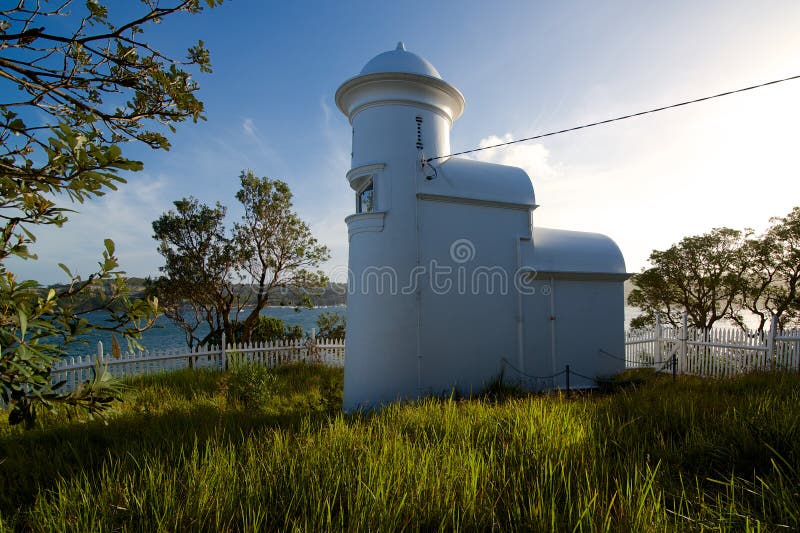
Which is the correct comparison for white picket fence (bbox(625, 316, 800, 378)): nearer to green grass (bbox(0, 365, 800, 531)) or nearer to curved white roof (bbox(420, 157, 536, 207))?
curved white roof (bbox(420, 157, 536, 207))

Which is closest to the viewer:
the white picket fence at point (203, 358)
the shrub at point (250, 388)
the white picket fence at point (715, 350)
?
the shrub at point (250, 388)

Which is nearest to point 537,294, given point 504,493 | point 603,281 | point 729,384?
point 603,281

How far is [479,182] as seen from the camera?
29.2 ft

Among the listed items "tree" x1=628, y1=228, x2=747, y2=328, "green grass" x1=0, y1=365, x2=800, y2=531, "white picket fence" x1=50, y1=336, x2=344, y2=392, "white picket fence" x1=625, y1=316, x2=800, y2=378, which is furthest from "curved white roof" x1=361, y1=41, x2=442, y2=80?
"tree" x1=628, y1=228, x2=747, y2=328

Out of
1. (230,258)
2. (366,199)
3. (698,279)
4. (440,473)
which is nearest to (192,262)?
(230,258)

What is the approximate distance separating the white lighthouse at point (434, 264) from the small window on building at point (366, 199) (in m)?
0.03

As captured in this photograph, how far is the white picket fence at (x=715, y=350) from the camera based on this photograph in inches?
412

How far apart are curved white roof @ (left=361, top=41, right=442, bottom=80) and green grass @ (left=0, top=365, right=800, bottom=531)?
7088 millimetres

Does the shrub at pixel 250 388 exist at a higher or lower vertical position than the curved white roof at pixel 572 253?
lower

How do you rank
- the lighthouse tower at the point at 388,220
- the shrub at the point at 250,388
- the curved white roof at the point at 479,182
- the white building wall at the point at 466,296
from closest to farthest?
the lighthouse tower at the point at 388,220 → the white building wall at the point at 466,296 → the shrub at the point at 250,388 → the curved white roof at the point at 479,182

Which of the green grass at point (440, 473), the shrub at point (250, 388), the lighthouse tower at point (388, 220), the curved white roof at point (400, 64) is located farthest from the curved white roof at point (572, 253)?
the shrub at point (250, 388)

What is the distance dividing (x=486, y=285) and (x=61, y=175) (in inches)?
310

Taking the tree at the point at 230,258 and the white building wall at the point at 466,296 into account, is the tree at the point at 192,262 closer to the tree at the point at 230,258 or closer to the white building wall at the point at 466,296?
the tree at the point at 230,258

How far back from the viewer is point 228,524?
2.29 meters
